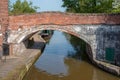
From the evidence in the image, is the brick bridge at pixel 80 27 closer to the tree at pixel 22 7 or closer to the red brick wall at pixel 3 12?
the red brick wall at pixel 3 12

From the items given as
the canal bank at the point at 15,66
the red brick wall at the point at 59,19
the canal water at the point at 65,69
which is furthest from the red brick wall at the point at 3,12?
the canal water at the point at 65,69

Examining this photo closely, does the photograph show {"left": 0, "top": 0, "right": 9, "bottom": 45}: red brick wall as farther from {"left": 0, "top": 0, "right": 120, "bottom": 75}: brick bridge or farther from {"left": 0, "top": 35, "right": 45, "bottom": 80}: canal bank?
{"left": 0, "top": 35, "right": 45, "bottom": 80}: canal bank

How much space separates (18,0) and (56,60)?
86.8 ft

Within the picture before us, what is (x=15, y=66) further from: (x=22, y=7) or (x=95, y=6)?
(x=22, y=7)

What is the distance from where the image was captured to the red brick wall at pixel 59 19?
23172 mm

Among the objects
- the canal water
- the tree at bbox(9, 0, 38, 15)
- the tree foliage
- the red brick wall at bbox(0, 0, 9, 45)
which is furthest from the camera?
the tree at bbox(9, 0, 38, 15)

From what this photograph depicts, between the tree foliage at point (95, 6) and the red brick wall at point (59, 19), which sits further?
the tree foliage at point (95, 6)

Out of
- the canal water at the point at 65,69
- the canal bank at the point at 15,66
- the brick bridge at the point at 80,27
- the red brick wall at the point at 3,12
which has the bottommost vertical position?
the canal water at the point at 65,69

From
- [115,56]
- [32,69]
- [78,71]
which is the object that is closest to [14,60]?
[32,69]

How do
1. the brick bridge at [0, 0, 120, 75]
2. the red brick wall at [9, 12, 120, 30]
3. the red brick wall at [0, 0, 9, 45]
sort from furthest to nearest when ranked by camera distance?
the red brick wall at [9, 12, 120, 30]
the brick bridge at [0, 0, 120, 75]
the red brick wall at [0, 0, 9, 45]

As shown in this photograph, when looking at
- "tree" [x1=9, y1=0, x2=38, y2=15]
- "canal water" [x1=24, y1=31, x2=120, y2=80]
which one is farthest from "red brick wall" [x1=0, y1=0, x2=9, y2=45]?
"tree" [x1=9, y1=0, x2=38, y2=15]

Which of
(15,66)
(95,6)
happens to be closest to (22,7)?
(95,6)

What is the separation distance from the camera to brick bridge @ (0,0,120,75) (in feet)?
74.9

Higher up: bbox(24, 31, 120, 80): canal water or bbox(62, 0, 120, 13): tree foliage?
bbox(62, 0, 120, 13): tree foliage
